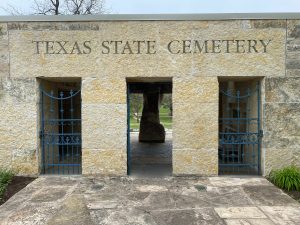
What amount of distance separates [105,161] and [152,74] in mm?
1871

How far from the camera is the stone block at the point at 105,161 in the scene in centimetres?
537

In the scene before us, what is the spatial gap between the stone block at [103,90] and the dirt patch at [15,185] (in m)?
1.77

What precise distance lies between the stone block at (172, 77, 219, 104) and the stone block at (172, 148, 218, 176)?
0.96m

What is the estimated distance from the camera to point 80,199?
4.12 m

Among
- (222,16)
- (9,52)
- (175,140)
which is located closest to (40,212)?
(175,140)

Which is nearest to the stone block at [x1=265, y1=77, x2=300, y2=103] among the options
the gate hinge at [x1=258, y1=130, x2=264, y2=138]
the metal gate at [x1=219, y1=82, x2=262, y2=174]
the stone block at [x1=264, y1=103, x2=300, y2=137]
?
the stone block at [x1=264, y1=103, x2=300, y2=137]

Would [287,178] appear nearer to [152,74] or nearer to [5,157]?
[152,74]

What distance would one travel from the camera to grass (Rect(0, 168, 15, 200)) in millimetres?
4549

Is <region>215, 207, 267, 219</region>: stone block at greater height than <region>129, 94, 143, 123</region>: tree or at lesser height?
lesser

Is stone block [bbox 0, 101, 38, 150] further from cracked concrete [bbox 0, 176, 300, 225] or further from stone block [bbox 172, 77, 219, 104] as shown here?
stone block [bbox 172, 77, 219, 104]

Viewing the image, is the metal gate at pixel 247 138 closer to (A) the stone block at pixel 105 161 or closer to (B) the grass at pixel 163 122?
(A) the stone block at pixel 105 161

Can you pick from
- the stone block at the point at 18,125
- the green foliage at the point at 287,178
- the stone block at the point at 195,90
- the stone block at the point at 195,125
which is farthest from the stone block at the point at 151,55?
the green foliage at the point at 287,178

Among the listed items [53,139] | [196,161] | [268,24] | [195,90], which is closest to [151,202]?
[196,161]

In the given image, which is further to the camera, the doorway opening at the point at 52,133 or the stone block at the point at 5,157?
the doorway opening at the point at 52,133
